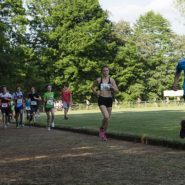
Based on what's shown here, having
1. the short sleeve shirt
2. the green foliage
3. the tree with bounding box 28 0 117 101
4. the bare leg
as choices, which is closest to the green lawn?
the bare leg

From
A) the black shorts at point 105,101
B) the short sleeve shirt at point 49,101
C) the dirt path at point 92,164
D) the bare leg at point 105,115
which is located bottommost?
the dirt path at point 92,164

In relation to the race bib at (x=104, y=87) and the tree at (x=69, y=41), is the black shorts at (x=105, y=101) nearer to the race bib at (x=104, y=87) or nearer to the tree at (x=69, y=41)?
the race bib at (x=104, y=87)

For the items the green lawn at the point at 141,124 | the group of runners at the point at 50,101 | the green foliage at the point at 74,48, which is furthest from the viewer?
the green foliage at the point at 74,48

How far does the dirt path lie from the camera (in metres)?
6.32

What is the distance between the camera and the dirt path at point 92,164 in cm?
632

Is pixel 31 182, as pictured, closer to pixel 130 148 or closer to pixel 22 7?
pixel 130 148

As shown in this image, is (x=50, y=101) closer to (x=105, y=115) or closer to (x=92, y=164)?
(x=105, y=115)

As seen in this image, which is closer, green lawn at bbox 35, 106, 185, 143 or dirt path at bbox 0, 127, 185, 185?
dirt path at bbox 0, 127, 185, 185

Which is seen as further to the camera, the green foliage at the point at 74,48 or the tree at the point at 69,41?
the tree at the point at 69,41

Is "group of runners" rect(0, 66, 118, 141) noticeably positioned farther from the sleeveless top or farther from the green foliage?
the green foliage

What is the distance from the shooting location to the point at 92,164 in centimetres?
773

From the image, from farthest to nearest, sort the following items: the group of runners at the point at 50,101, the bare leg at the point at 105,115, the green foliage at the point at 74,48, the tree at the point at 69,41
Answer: the tree at the point at 69,41
the green foliage at the point at 74,48
the group of runners at the point at 50,101
the bare leg at the point at 105,115

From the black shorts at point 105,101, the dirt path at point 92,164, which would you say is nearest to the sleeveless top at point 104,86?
the black shorts at point 105,101

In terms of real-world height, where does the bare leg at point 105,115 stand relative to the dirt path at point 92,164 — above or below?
above
